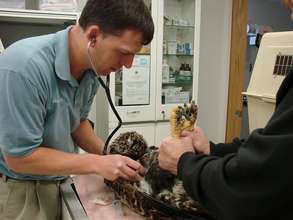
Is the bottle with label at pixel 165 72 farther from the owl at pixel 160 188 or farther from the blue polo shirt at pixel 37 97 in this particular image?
the owl at pixel 160 188

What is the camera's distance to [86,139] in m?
1.32

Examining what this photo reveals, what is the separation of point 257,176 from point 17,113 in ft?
2.11

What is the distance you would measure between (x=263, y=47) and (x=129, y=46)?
16.1 inches

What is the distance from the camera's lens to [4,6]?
2.06m

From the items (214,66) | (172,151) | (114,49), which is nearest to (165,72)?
(214,66)

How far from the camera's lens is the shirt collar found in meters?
1.02

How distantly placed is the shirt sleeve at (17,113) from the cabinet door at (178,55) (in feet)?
5.94

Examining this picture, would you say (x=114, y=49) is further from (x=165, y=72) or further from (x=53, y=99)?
(x=165, y=72)

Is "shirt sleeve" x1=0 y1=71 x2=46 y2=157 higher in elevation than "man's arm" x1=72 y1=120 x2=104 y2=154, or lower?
higher

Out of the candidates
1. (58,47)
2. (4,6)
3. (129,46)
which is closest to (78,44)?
(58,47)

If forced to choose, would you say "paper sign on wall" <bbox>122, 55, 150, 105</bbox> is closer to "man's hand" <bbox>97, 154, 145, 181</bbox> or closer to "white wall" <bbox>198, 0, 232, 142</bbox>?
"white wall" <bbox>198, 0, 232, 142</bbox>

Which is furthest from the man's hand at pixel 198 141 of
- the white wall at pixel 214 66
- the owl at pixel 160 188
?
the white wall at pixel 214 66

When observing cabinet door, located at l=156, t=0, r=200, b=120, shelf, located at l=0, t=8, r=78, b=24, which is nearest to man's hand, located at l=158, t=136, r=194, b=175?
shelf, located at l=0, t=8, r=78, b=24

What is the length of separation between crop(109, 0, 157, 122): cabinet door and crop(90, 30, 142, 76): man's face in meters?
1.44
